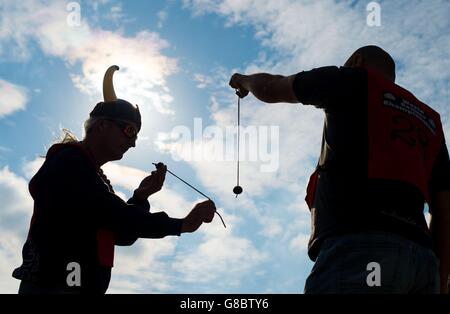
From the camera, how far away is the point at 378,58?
4.18 metres

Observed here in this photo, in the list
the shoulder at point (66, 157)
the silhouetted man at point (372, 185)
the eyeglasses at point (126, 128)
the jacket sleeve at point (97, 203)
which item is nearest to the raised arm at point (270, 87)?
the silhouetted man at point (372, 185)

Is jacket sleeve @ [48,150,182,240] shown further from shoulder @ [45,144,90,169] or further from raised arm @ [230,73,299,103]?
raised arm @ [230,73,299,103]

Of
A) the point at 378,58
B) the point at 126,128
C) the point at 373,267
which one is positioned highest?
the point at 126,128

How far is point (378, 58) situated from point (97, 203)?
8.78 ft

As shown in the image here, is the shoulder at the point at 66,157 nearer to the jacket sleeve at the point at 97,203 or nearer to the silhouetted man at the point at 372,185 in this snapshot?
the jacket sleeve at the point at 97,203

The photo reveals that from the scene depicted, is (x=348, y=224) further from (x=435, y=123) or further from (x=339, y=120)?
(x=435, y=123)

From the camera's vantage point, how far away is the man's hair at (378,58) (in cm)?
416

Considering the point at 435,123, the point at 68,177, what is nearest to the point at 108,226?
the point at 68,177

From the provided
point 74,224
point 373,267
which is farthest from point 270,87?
point 74,224

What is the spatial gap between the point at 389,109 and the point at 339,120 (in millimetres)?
352

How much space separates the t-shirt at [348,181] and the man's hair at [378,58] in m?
0.50

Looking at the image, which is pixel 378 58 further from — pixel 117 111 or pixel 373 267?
pixel 117 111

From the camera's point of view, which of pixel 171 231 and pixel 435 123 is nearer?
pixel 435 123
